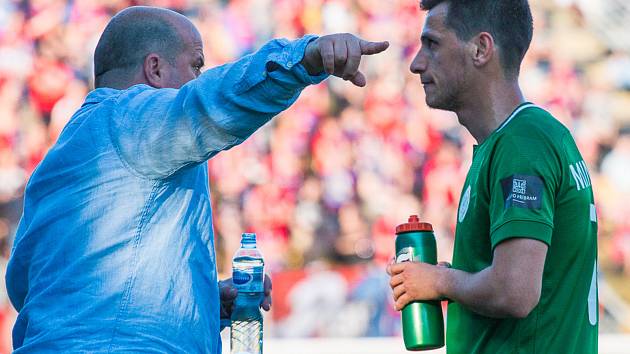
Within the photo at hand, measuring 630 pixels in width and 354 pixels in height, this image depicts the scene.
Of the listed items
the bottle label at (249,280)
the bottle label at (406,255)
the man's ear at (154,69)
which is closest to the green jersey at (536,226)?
the bottle label at (406,255)

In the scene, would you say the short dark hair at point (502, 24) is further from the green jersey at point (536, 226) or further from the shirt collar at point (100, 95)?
the shirt collar at point (100, 95)

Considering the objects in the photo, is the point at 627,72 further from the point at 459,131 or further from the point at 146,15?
the point at 146,15

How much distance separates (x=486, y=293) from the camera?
2.03 meters

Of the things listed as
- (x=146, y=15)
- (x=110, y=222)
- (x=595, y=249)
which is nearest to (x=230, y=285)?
(x=110, y=222)

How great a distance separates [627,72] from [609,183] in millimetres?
916

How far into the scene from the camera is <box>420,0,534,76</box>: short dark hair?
233 centimetres

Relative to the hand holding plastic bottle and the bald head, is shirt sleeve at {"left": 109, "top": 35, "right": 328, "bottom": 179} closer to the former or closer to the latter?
the bald head

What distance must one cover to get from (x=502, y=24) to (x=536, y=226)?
580 millimetres

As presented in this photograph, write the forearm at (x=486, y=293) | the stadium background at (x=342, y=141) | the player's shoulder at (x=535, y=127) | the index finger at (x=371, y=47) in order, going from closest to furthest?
the index finger at (x=371, y=47) < the forearm at (x=486, y=293) < the player's shoulder at (x=535, y=127) < the stadium background at (x=342, y=141)

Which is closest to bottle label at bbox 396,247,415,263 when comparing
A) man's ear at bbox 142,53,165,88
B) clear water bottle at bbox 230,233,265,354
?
clear water bottle at bbox 230,233,265,354

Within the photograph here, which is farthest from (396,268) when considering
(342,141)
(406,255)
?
(342,141)

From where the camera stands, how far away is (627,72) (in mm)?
7375

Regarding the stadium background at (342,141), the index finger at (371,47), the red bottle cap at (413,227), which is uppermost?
the stadium background at (342,141)

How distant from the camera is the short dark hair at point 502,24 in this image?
7.63ft
